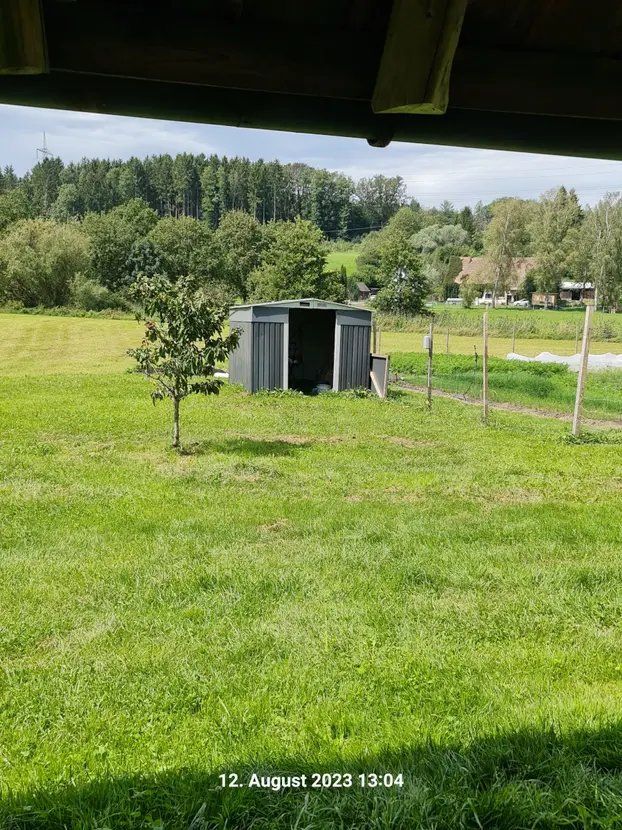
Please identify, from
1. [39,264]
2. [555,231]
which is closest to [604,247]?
[555,231]

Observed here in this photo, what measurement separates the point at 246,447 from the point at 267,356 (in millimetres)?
7735

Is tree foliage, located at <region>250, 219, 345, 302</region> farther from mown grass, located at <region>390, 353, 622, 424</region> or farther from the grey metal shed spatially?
the grey metal shed

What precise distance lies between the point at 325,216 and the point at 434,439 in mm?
110436

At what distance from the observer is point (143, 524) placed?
6.69m

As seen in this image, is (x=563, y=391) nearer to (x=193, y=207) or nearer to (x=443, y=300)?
(x=443, y=300)

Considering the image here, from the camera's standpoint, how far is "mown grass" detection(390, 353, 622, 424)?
1744 centimetres

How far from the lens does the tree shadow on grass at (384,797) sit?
7.61 ft

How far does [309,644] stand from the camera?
402cm

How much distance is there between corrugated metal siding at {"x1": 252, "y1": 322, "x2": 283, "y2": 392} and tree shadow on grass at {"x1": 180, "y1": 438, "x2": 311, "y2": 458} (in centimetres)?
671

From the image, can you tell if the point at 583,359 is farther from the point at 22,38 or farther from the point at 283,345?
the point at 22,38

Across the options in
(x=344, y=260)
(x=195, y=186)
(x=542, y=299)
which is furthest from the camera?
(x=195, y=186)

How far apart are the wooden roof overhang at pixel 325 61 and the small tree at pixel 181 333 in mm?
8504

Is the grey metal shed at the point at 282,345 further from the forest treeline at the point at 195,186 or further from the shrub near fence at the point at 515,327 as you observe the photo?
the forest treeline at the point at 195,186

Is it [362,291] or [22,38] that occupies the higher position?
[22,38]
